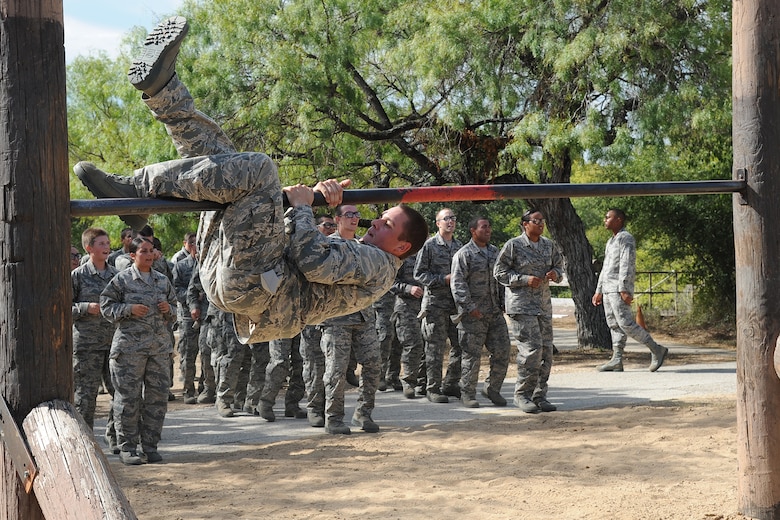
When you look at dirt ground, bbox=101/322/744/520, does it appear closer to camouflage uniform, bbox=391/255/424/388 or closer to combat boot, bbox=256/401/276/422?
combat boot, bbox=256/401/276/422

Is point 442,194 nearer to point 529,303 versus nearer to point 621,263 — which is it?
point 529,303

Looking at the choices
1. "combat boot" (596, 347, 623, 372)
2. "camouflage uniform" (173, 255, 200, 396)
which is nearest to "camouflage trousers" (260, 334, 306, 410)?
"camouflage uniform" (173, 255, 200, 396)

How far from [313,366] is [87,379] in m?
2.15

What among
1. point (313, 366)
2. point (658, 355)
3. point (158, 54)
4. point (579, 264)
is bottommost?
point (658, 355)

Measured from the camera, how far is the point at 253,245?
388 cm

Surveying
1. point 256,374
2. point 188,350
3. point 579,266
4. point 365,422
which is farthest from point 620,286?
point 188,350

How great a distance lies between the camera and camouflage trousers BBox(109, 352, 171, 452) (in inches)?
304

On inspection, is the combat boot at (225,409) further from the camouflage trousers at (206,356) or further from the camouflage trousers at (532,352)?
the camouflage trousers at (532,352)

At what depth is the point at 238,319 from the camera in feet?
14.2

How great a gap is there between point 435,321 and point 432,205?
43.8 ft

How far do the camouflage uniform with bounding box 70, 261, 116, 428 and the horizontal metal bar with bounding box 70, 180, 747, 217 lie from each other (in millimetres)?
5070

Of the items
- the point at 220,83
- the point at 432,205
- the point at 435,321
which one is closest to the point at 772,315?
the point at 435,321

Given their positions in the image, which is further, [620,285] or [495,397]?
[620,285]

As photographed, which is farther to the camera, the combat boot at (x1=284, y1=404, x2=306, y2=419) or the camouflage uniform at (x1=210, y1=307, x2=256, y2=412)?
the combat boot at (x1=284, y1=404, x2=306, y2=419)
